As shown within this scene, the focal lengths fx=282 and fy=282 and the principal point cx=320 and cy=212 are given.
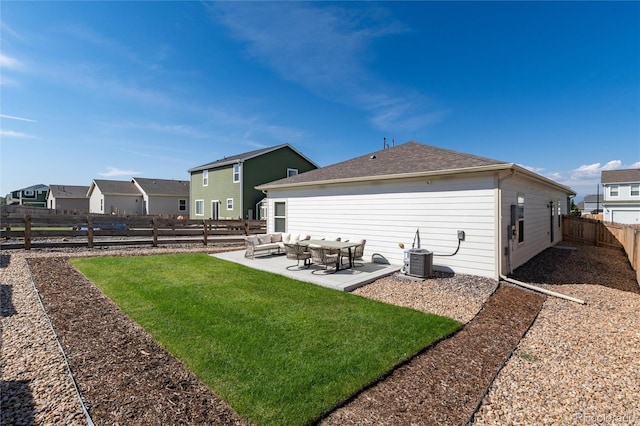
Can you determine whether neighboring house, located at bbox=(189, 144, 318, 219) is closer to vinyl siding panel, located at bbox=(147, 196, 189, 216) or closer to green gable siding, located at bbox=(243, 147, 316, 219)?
green gable siding, located at bbox=(243, 147, 316, 219)

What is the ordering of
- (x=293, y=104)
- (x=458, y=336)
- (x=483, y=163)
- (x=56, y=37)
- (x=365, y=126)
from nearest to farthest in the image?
(x=458, y=336) → (x=483, y=163) → (x=56, y=37) → (x=293, y=104) → (x=365, y=126)

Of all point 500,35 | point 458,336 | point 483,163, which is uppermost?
point 500,35

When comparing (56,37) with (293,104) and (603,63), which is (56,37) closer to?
(293,104)

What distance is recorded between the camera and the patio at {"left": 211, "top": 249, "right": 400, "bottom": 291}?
270 inches

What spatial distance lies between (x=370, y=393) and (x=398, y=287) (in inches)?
160

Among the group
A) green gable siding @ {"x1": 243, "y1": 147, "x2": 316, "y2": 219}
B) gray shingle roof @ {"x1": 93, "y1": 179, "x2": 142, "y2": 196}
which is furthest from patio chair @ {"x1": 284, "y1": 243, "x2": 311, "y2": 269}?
gray shingle roof @ {"x1": 93, "y1": 179, "x2": 142, "y2": 196}

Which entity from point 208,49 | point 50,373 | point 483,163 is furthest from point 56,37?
point 483,163

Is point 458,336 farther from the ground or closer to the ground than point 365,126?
closer to the ground

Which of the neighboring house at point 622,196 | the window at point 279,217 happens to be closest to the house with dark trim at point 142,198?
the window at point 279,217

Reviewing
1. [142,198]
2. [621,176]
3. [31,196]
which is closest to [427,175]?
[142,198]

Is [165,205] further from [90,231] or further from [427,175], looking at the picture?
[427,175]

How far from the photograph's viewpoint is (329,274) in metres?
7.74

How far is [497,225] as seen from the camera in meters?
6.95

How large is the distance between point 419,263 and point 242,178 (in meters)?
17.3
